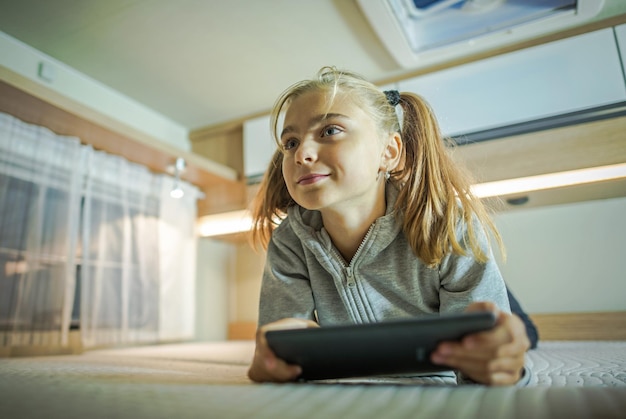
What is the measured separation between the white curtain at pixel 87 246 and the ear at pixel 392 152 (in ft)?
3.26

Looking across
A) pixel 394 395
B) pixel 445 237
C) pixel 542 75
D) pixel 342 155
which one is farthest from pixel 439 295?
pixel 542 75

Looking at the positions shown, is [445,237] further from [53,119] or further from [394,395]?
[53,119]

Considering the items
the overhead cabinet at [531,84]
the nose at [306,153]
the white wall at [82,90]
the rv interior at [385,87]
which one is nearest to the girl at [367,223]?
the nose at [306,153]

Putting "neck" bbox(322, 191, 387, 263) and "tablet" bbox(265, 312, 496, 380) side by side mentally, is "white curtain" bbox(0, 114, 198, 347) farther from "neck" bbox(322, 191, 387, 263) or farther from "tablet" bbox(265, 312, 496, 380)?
"tablet" bbox(265, 312, 496, 380)

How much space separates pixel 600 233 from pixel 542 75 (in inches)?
21.6

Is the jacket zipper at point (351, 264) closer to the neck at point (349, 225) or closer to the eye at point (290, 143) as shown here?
the neck at point (349, 225)

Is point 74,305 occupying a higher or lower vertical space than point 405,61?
lower

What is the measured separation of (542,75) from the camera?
138 cm

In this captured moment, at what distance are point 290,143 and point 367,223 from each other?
19 centimetres

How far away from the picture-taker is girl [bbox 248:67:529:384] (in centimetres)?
65

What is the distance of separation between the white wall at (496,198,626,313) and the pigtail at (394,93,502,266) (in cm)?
89

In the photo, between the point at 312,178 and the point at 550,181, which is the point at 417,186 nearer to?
the point at 312,178

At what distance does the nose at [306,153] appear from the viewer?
0.68m

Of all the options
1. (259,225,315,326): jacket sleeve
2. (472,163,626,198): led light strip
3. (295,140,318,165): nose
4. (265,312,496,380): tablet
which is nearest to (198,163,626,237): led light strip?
(472,163,626,198): led light strip
